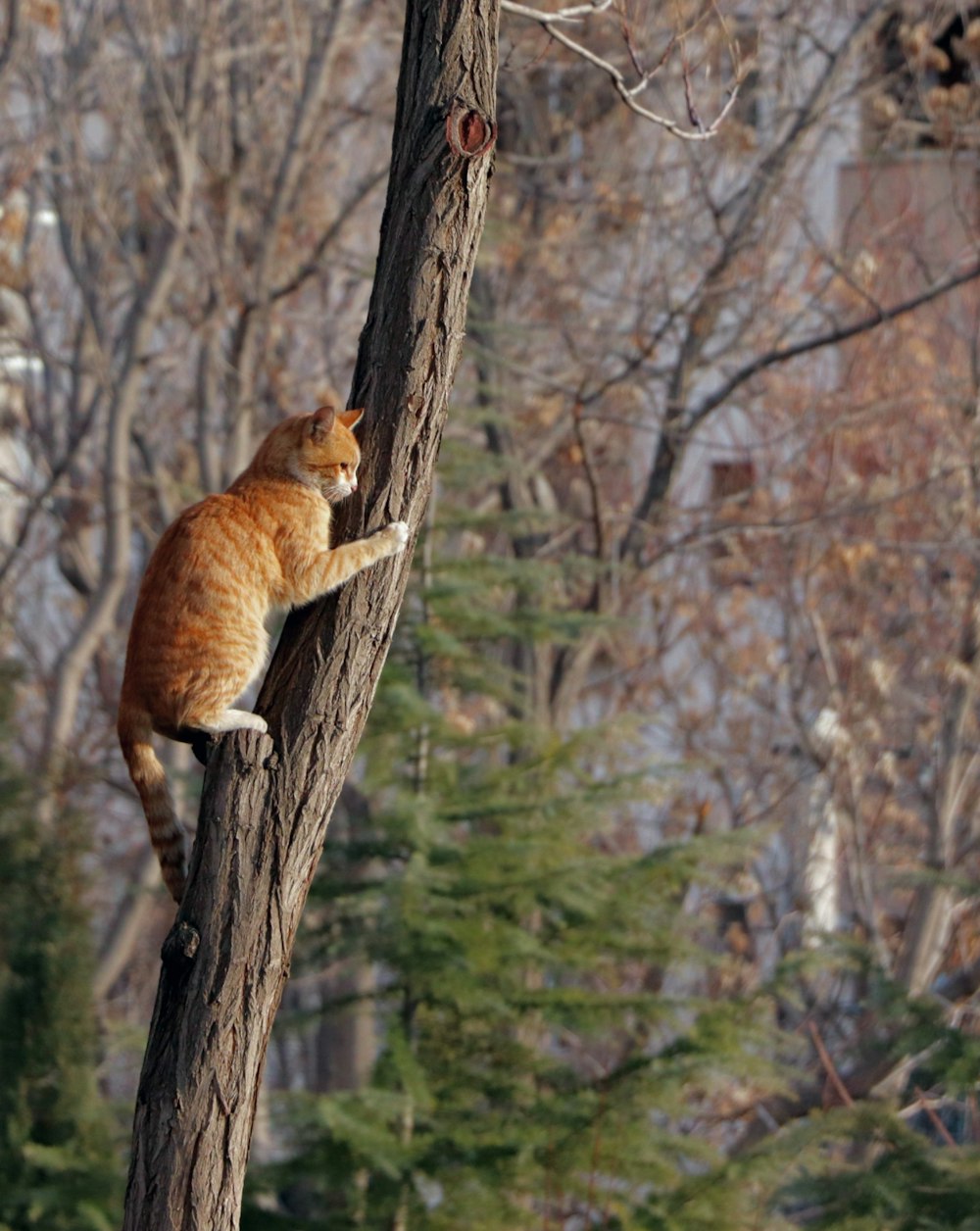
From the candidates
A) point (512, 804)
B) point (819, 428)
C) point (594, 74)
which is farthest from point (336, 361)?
point (512, 804)

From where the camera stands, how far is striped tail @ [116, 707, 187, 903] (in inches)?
150

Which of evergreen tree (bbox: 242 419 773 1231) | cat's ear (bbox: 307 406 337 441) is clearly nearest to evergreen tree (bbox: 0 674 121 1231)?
evergreen tree (bbox: 242 419 773 1231)

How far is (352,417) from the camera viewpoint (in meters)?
3.57

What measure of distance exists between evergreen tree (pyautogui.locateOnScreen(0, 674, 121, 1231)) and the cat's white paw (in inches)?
168

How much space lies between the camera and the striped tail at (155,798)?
381 centimetres

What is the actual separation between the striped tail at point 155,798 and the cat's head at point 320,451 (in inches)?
30.4

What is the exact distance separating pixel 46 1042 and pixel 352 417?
15.3 feet

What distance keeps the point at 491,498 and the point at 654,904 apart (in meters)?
5.18

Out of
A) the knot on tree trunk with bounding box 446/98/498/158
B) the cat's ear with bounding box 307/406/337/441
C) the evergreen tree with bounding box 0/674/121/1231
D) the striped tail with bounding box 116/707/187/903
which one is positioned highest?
the knot on tree trunk with bounding box 446/98/498/158

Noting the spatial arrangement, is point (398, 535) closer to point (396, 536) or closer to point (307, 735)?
point (396, 536)

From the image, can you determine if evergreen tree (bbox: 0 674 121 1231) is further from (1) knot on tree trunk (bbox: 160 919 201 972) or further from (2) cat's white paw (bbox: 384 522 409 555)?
(2) cat's white paw (bbox: 384 522 409 555)

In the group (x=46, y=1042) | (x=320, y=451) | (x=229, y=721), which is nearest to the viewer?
(x=229, y=721)

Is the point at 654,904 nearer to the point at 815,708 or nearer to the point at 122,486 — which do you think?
the point at 122,486

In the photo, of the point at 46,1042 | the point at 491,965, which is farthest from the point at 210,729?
Result: the point at 46,1042
